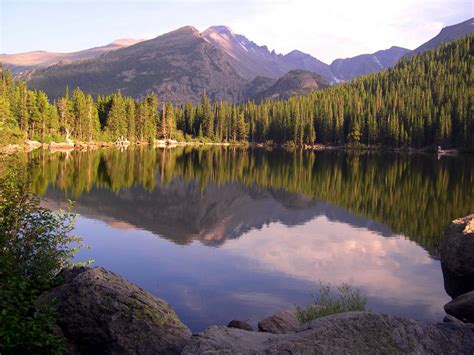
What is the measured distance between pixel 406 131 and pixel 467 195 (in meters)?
118

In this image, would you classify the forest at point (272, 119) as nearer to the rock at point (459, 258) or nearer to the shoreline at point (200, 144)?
the shoreline at point (200, 144)

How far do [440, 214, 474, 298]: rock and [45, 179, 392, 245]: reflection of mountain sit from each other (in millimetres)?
8850

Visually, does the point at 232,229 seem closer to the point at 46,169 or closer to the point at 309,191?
the point at 309,191

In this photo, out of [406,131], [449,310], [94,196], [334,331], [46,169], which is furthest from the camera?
[406,131]

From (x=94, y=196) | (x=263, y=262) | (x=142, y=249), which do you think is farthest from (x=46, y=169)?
(x=263, y=262)

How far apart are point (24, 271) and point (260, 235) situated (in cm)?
2019

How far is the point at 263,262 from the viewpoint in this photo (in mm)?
22969

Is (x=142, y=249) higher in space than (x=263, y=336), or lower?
lower

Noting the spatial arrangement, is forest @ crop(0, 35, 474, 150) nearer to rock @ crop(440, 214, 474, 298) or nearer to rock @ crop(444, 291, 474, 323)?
rock @ crop(440, 214, 474, 298)

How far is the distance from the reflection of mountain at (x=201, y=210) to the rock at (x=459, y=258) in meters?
8.85

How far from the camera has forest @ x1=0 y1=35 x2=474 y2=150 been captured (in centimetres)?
11488

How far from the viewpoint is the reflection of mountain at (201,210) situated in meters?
30.7

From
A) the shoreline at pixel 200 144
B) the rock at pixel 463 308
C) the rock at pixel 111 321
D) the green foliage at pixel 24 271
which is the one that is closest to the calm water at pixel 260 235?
the rock at pixel 463 308

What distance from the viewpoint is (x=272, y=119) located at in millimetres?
186250
